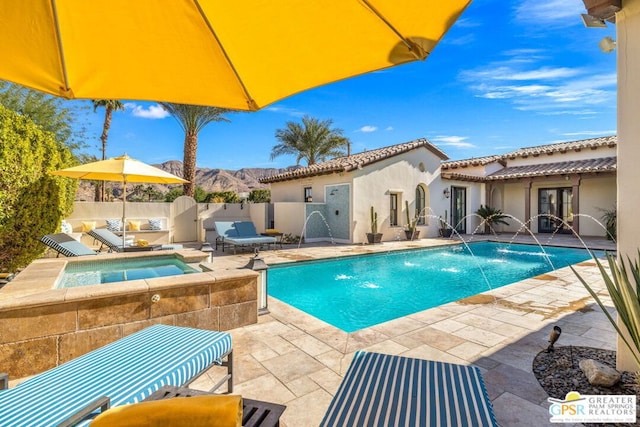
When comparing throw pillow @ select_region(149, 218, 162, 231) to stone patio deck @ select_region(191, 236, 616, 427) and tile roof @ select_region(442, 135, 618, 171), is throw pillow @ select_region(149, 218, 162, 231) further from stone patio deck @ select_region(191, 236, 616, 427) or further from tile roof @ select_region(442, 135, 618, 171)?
tile roof @ select_region(442, 135, 618, 171)

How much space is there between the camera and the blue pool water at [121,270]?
5508 millimetres

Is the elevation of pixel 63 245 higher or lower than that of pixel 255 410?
higher

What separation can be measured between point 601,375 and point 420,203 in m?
14.7

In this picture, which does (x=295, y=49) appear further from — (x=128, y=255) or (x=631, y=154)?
(x=128, y=255)

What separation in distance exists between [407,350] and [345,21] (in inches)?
136

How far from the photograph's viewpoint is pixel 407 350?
3.69 metres

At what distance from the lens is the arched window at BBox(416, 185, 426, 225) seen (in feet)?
55.2

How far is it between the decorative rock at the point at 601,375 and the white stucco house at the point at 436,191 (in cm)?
1127

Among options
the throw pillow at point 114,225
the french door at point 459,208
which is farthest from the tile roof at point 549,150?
the throw pillow at point 114,225

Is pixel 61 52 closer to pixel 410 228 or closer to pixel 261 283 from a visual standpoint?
pixel 261 283

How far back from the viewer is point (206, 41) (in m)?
2.02

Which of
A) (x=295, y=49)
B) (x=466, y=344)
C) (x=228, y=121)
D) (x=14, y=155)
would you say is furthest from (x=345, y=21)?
(x=228, y=121)

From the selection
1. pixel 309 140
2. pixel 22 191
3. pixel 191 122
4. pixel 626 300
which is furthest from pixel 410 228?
pixel 22 191

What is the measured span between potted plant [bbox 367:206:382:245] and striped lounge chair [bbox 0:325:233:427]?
11.8 meters
